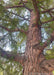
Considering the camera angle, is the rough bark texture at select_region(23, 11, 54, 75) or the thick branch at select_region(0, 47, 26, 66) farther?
the thick branch at select_region(0, 47, 26, 66)

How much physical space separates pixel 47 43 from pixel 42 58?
0.73 ft

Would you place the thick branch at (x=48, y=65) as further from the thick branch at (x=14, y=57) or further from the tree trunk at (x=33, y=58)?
the thick branch at (x=14, y=57)

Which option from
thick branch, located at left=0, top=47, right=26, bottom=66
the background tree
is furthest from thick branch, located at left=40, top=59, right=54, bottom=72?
thick branch, located at left=0, top=47, right=26, bottom=66

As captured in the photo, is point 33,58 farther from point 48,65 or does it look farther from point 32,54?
point 48,65

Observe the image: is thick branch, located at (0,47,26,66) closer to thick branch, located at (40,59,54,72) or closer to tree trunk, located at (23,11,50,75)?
tree trunk, located at (23,11,50,75)

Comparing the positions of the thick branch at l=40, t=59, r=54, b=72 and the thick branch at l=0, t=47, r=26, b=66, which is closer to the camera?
the thick branch at l=40, t=59, r=54, b=72

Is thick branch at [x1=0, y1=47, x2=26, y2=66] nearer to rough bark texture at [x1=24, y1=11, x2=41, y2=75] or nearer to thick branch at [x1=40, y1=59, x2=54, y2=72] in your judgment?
rough bark texture at [x1=24, y1=11, x2=41, y2=75]

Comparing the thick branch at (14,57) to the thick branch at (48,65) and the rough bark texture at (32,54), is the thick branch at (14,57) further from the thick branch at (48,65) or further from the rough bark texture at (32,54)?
the thick branch at (48,65)

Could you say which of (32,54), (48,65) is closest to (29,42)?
(32,54)

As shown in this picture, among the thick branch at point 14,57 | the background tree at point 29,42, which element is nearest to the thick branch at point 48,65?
the background tree at point 29,42

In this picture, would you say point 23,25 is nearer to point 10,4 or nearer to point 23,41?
point 23,41

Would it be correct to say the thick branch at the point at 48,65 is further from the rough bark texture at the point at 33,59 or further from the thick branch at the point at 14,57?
the thick branch at the point at 14,57

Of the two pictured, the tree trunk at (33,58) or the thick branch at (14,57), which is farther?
the thick branch at (14,57)

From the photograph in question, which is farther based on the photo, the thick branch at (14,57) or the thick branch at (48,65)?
the thick branch at (14,57)
